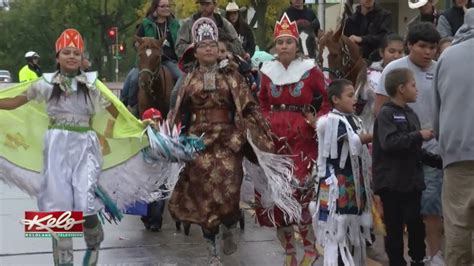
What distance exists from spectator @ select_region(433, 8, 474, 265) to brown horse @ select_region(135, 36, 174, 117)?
4.64m

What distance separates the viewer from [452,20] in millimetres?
8844

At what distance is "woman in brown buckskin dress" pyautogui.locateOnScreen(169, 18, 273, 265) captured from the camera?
256 inches

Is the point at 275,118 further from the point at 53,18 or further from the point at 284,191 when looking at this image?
the point at 53,18

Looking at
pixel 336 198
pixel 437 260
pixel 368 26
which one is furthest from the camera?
pixel 368 26

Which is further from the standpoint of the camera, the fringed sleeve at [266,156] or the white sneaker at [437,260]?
the white sneaker at [437,260]

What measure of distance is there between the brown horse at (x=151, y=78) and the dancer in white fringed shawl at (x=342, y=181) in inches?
141

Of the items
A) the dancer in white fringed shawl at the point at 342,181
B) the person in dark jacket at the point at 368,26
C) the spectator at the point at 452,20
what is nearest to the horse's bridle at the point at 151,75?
the person in dark jacket at the point at 368,26

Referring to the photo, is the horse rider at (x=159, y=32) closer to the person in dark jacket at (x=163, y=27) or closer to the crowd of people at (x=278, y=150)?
the person in dark jacket at (x=163, y=27)

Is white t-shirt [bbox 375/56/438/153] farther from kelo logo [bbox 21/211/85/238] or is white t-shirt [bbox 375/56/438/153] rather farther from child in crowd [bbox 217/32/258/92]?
kelo logo [bbox 21/211/85/238]

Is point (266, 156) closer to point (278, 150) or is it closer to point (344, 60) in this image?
point (278, 150)

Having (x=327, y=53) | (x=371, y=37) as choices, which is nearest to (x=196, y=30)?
(x=327, y=53)

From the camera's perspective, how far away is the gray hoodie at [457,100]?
5066 millimetres

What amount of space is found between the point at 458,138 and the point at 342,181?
1.20 m

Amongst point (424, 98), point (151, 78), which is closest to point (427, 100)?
point (424, 98)
